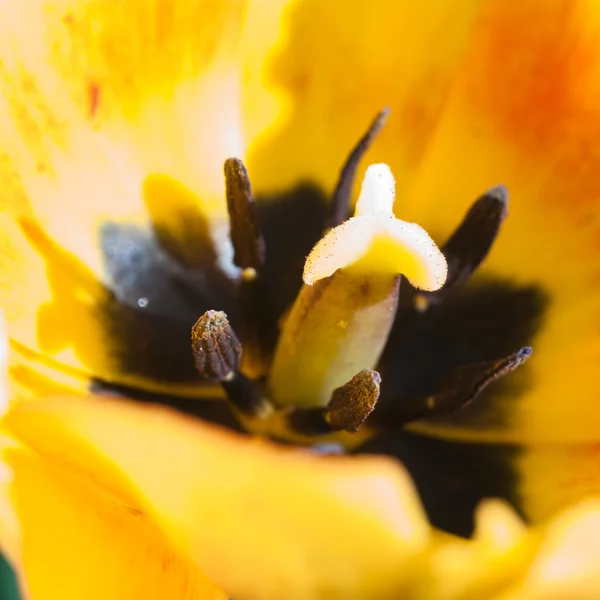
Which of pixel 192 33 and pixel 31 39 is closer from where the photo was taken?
pixel 31 39

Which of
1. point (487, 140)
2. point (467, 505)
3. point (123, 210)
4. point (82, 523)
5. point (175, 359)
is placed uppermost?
point (487, 140)

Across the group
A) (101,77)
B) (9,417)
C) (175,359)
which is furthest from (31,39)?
(9,417)

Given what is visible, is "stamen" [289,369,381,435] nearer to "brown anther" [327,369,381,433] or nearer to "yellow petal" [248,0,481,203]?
"brown anther" [327,369,381,433]

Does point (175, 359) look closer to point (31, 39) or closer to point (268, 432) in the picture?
point (268, 432)

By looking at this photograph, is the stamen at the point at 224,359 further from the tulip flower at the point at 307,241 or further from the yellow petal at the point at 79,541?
the yellow petal at the point at 79,541

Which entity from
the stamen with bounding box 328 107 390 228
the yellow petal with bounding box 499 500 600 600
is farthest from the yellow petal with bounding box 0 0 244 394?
the yellow petal with bounding box 499 500 600 600

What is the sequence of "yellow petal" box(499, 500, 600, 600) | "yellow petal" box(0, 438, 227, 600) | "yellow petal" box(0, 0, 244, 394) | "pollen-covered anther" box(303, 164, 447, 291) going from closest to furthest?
"yellow petal" box(499, 500, 600, 600) → "yellow petal" box(0, 438, 227, 600) → "pollen-covered anther" box(303, 164, 447, 291) → "yellow petal" box(0, 0, 244, 394)
